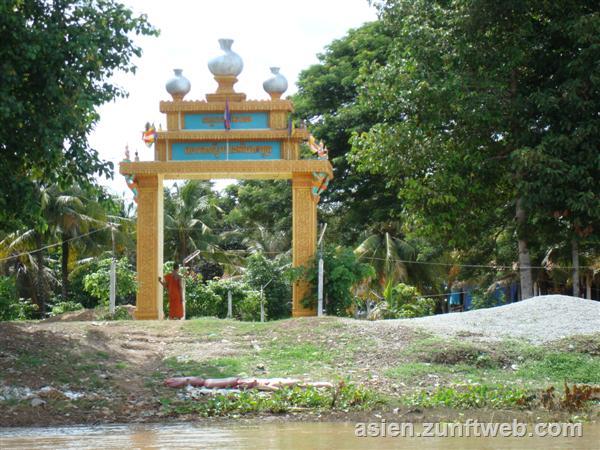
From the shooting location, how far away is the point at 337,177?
1164 inches

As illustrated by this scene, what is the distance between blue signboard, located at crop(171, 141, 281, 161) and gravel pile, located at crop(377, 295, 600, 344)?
19.8 ft

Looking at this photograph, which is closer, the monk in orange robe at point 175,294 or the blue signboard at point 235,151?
the monk in orange robe at point 175,294

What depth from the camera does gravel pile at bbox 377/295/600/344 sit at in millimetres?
14961

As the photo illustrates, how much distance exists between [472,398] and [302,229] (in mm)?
9817

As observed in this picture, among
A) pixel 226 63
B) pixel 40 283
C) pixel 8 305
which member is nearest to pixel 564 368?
pixel 226 63

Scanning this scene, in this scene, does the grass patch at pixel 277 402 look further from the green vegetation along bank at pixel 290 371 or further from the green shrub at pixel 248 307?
the green shrub at pixel 248 307

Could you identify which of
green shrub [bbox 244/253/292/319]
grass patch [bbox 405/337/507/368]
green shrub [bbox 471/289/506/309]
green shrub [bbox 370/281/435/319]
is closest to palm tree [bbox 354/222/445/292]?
green shrub [bbox 471/289/506/309]

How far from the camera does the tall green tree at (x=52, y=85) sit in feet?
41.6

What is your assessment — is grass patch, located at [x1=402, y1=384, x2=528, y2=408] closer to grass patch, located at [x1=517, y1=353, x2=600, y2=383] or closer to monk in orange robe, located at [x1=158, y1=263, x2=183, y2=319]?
grass patch, located at [x1=517, y1=353, x2=600, y2=383]

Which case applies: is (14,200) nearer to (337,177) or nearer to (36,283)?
(337,177)

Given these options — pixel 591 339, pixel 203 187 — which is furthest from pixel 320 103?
pixel 591 339

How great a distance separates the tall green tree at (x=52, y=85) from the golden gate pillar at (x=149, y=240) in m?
6.65

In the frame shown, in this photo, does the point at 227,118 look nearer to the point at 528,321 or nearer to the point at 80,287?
the point at 528,321

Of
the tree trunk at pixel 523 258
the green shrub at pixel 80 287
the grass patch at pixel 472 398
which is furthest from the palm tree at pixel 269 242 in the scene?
the grass patch at pixel 472 398
